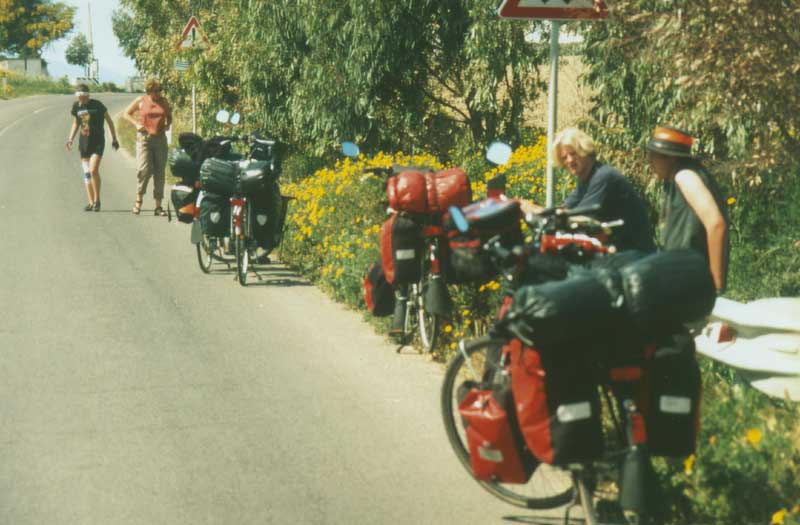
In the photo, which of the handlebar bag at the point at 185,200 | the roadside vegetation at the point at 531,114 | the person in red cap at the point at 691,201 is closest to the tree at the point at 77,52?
the roadside vegetation at the point at 531,114

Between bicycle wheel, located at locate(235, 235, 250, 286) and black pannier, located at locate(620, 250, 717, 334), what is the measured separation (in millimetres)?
7681

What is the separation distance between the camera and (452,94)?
54.9 ft

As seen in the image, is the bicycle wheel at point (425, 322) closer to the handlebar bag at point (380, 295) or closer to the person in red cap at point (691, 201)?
the handlebar bag at point (380, 295)

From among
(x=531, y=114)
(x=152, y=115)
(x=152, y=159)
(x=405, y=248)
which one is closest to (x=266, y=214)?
(x=405, y=248)

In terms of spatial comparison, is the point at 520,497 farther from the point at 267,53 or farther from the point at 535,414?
the point at 267,53

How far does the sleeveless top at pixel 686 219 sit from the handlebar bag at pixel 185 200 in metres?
7.61

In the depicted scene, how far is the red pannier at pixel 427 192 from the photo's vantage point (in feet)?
26.0

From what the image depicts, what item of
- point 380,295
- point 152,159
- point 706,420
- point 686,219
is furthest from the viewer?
point 152,159

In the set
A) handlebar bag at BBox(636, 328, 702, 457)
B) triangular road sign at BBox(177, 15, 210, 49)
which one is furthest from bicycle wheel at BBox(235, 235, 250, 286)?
triangular road sign at BBox(177, 15, 210, 49)

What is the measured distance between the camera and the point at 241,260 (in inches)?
467

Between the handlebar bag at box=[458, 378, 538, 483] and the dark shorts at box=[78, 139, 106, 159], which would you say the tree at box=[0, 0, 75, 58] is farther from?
the handlebar bag at box=[458, 378, 538, 483]

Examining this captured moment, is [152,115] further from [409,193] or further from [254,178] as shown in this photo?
[409,193]

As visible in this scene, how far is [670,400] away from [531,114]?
41.4 ft

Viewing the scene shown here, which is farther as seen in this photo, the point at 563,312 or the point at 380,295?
the point at 380,295
